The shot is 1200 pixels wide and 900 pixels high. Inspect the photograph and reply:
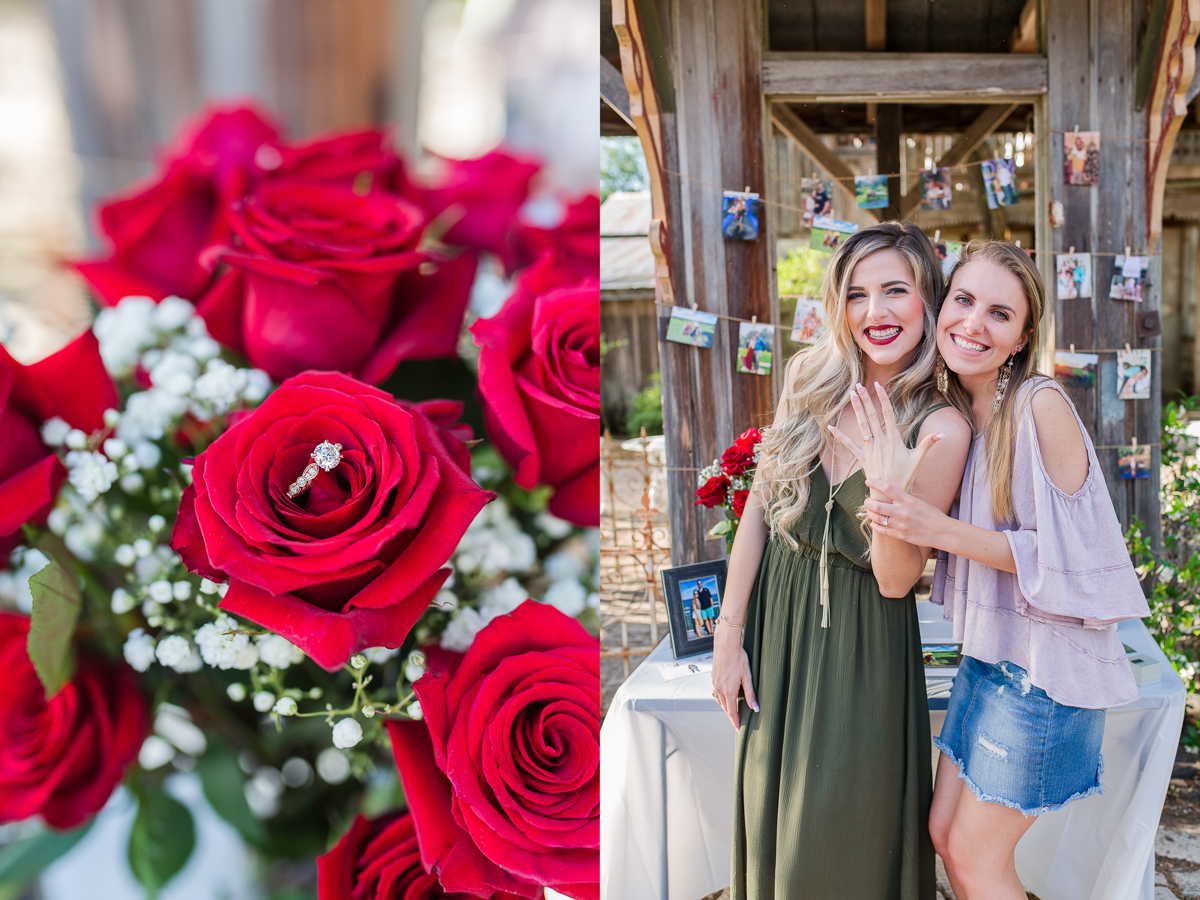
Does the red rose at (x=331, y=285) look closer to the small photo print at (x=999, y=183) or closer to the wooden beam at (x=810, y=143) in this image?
the wooden beam at (x=810, y=143)

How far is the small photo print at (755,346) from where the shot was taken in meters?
1.97

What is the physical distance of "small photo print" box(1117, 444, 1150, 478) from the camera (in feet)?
6.93

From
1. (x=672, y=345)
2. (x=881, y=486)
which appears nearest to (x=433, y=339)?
(x=881, y=486)

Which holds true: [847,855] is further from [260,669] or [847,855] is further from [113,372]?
[113,372]

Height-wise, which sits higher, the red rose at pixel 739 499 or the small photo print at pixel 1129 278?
the small photo print at pixel 1129 278

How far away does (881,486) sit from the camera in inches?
42.9

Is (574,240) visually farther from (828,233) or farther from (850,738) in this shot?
(828,233)

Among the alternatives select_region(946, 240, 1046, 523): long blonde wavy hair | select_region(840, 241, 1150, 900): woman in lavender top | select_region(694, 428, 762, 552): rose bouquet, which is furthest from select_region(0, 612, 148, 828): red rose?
select_region(694, 428, 762, 552): rose bouquet

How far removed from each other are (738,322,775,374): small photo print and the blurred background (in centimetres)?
160

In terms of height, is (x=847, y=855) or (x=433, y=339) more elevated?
(x=433, y=339)

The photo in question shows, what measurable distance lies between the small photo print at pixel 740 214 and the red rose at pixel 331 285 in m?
1.50

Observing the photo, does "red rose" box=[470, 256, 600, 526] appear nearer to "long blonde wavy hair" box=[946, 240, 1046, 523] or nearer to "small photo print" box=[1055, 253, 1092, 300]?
"long blonde wavy hair" box=[946, 240, 1046, 523]

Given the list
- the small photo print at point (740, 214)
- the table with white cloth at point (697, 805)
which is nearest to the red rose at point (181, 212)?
the table with white cloth at point (697, 805)

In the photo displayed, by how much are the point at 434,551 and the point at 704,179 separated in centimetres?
170
